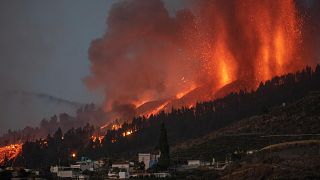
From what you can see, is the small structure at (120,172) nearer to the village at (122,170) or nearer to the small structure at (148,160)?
the village at (122,170)

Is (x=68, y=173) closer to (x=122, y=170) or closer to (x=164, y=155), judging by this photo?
(x=122, y=170)

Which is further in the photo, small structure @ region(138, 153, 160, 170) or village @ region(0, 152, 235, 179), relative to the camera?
small structure @ region(138, 153, 160, 170)

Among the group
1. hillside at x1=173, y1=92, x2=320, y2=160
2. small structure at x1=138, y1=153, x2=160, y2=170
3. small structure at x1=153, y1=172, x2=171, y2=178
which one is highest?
hillside at x1=173, y1=92, x2=320, y2=160

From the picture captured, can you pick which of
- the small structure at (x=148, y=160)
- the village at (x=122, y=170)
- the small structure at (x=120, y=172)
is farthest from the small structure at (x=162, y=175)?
the small structure at (x=148, y=160)

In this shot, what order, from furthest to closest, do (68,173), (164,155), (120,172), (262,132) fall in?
(262,132) → (164,155) → (68,173) → (120,172)

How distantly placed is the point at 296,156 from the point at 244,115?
82428 mm

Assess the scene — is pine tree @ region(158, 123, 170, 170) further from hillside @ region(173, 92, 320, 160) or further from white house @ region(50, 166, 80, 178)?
white house @ region(50, 166, 80, 178)

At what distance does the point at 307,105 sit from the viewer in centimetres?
15450

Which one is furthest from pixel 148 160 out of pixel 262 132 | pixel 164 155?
pixel 262 132

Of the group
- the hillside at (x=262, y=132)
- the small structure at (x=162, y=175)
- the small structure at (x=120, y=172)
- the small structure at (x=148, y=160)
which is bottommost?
→ the small structure at (x=162, y=175)

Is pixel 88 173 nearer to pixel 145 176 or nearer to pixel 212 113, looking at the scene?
pixel 145 176

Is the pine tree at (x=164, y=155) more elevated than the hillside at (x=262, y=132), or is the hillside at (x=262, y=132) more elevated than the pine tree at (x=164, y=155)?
the hillside at (x=262, y=132)

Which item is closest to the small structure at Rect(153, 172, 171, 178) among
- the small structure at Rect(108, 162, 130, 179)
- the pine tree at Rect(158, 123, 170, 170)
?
the small structure at Rect(108, 162, 130, 179)

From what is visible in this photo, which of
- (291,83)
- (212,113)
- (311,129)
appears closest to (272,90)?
(291,83)
